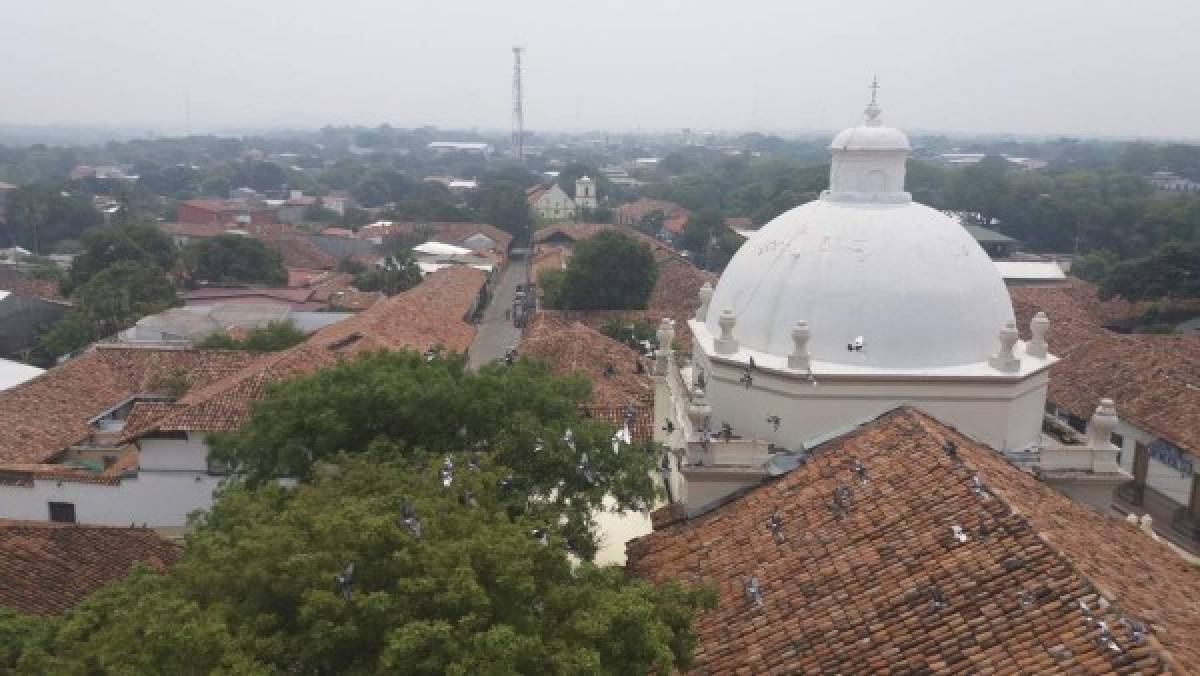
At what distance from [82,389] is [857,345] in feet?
84.7

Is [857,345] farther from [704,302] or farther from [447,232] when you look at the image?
[447,232]

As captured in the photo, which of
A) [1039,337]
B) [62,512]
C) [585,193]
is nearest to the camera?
[1039,337]

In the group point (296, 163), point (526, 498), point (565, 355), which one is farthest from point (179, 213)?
point (296, 163)

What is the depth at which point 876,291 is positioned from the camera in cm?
1408

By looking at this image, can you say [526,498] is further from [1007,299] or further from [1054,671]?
[1007,299]

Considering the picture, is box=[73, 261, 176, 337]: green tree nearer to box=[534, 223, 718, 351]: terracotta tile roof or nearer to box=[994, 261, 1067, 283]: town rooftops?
box=[534, 223, 718, 351]: terracotta tile roof

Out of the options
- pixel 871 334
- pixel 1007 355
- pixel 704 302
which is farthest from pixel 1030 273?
pixel 871 334

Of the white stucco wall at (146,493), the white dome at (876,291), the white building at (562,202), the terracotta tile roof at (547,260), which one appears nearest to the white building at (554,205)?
the white building at (562,202)

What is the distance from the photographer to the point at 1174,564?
1166 cm

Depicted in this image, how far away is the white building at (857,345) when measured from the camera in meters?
13.7

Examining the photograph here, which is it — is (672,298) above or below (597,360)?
below

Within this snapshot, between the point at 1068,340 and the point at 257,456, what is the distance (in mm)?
30216

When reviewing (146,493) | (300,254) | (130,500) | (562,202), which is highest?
(562,202)

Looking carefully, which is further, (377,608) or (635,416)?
(635,416)
